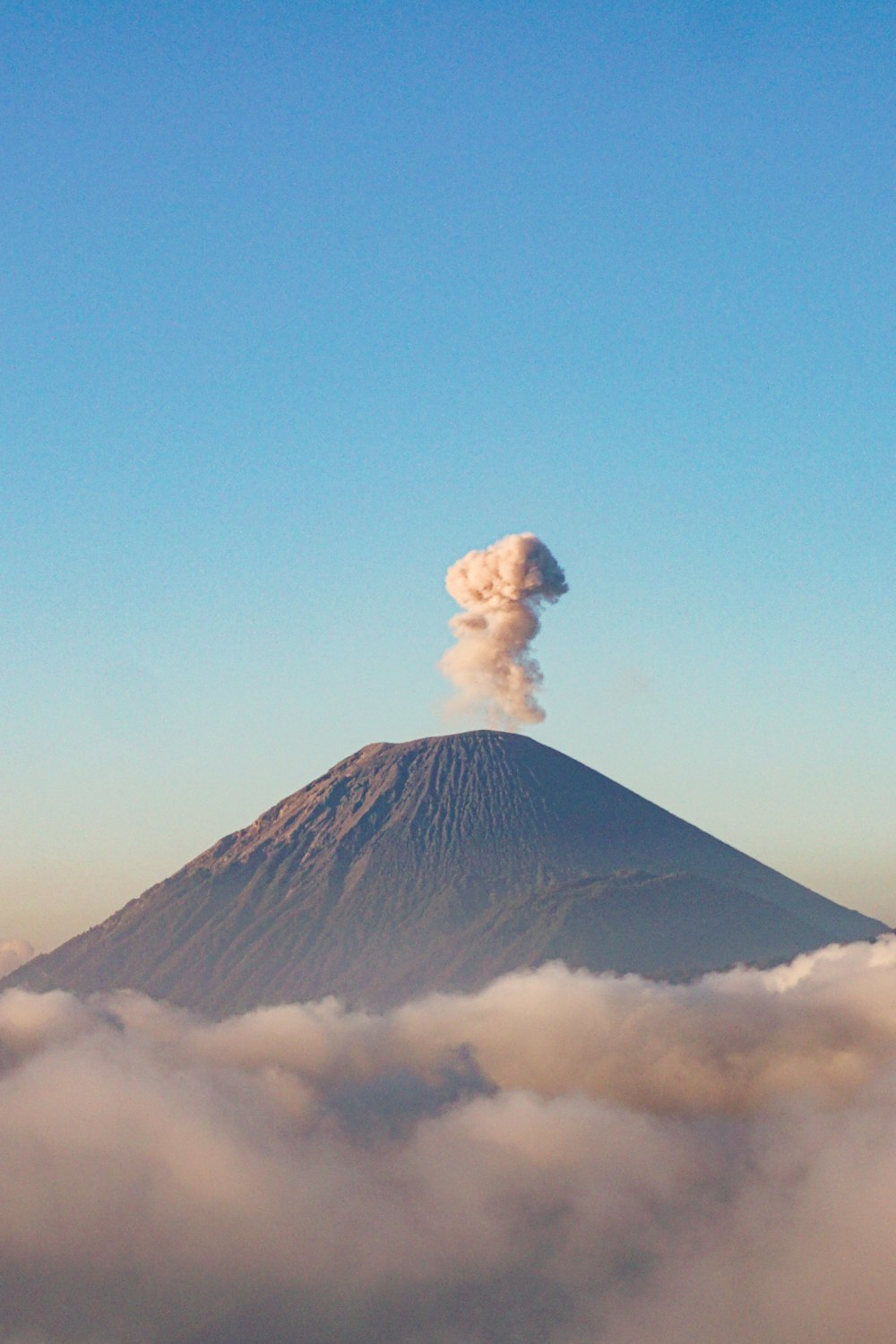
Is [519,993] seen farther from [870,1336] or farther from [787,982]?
[870,1336]

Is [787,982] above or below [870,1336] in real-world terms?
above

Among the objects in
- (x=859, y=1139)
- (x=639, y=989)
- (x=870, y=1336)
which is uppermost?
(x=639, y=989)

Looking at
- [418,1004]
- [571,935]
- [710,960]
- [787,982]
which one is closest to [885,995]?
[787,982]

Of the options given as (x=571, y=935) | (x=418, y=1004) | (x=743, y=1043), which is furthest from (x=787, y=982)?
(x=418, y=1004)

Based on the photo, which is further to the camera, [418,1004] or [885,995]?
[418,1004]

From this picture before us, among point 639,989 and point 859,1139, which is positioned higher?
point 639,989

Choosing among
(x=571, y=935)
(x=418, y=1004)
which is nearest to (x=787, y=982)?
(x=571, y=935)

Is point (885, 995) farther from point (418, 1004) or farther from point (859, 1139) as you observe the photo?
point (418, 1004)

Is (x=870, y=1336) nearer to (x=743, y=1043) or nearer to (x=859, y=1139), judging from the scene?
(x=859, y=1139)

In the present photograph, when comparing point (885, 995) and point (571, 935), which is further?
point (571, 935)
